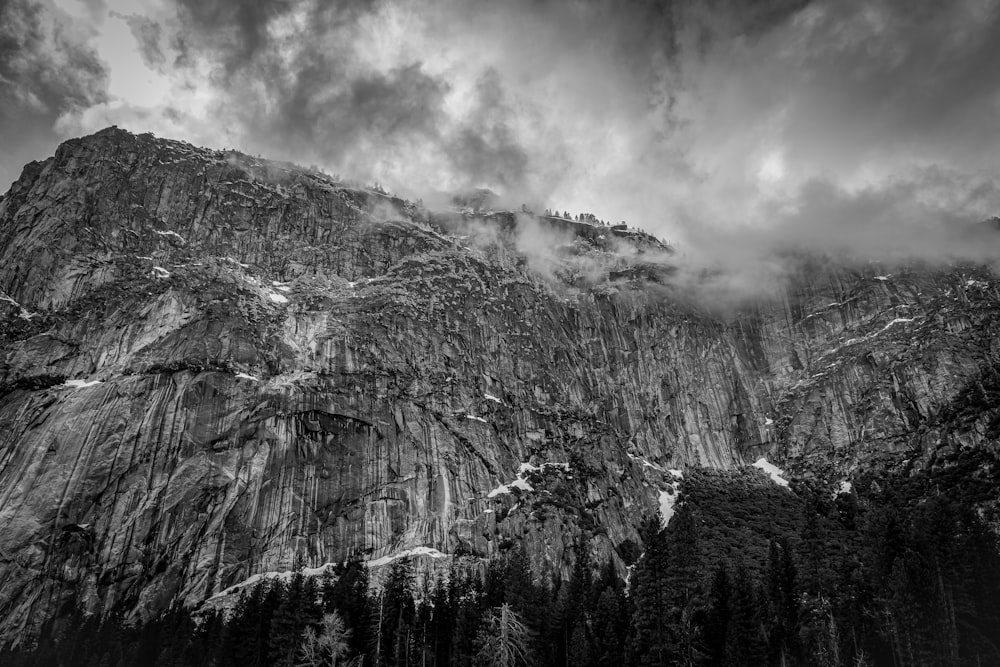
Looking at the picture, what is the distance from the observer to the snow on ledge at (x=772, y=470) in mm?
169137

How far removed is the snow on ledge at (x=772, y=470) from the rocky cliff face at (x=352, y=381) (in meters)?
2.94

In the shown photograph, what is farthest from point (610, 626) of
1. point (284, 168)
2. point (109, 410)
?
point (284, 168)

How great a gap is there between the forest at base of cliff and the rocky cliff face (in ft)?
51.3

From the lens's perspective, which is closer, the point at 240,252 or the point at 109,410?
the point at 109,410

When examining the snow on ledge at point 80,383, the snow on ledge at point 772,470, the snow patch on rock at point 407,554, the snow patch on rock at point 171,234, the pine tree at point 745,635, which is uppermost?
the snow patch on rock at point 171,234

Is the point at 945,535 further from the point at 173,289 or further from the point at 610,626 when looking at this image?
the point at 173,289

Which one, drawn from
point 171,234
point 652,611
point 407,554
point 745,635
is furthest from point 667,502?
point 171,234

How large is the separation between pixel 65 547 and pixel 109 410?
19.9 meters

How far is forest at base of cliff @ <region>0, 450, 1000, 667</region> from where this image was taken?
5891 cm

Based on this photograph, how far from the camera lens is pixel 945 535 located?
2391 inches

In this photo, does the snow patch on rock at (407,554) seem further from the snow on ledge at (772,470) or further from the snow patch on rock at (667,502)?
the snow on ledge at (772,470)

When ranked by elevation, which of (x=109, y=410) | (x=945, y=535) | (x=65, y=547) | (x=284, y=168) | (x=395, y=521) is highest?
(x=284, y=168)

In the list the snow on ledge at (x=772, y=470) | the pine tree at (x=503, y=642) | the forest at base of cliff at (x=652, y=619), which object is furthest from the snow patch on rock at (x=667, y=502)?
the pine tree at (x=503, y=642)

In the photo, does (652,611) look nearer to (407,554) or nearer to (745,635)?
(745,635)
